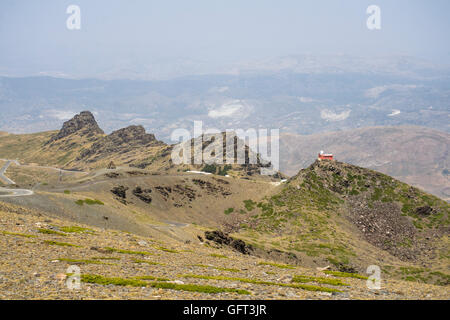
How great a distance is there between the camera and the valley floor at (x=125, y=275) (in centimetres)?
3033

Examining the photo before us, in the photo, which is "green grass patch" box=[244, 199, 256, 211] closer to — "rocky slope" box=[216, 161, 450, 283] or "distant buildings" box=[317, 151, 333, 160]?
"rocky slope" box=[216, 161, 450, 283]

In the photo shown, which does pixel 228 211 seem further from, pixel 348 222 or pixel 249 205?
pixel 348 222

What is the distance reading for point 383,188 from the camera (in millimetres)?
165375

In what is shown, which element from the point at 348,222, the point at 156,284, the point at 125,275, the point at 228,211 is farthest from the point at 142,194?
the point at 156,284

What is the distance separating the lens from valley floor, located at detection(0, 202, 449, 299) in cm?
3033

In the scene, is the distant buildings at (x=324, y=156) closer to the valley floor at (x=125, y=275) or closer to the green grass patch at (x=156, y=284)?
the valley floor at (x=125, y=275)

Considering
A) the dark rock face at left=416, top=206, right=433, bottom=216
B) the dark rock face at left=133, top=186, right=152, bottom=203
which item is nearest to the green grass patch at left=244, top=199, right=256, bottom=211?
the dark rock face at left=133, top=186, right=152, bottom=203

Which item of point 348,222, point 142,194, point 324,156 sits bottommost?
point 348,222

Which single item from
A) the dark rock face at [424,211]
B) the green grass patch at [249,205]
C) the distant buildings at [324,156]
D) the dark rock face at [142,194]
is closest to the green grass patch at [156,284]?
the dark rock face at [142,194]

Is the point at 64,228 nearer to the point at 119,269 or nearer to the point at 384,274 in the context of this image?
the point at 119,269

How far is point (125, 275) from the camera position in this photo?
38.7 metres

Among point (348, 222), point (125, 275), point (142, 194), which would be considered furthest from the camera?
point (348, 222)
